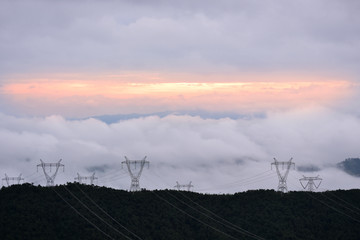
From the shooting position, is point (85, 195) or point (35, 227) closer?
point (35, 227)

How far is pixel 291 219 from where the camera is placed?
654 feet

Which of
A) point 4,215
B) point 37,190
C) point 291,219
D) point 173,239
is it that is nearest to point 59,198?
point 37,190

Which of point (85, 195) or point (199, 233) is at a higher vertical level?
point (85, 195)

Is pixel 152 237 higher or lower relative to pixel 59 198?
lower

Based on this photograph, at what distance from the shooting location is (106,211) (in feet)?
623

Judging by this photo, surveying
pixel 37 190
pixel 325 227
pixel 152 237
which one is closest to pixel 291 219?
pixel 325 227

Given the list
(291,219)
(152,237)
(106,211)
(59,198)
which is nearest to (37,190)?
(59,198)

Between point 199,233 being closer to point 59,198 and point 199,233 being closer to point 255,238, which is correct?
point 255,238

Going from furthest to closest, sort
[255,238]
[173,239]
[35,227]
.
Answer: [255,238] < [173,239] < [35,227]

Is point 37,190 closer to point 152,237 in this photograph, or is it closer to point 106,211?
point 106,211

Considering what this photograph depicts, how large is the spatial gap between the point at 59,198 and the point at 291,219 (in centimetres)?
7573

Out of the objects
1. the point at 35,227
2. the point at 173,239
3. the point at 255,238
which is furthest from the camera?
the point at 255,238

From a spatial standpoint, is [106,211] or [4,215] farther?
[106,211]

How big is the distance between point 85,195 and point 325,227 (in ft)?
259
